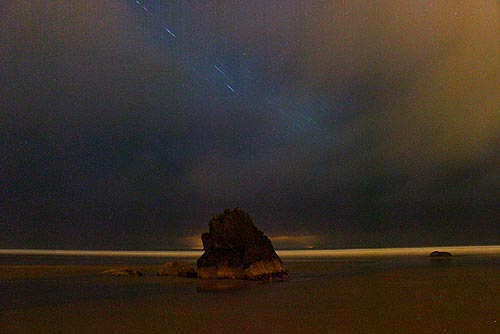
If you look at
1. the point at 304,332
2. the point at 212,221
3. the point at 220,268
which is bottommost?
the point at 304,332

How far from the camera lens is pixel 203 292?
124 ft

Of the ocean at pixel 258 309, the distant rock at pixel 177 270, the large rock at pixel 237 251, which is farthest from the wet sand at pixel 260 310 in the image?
the distant rock at pixel 177 270

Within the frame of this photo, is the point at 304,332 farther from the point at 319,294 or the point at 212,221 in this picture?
the point at 212,221

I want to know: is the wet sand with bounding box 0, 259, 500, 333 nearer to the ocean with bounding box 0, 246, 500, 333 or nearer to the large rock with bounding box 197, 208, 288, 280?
the ocean with bounding box 0, 246, 500, 333

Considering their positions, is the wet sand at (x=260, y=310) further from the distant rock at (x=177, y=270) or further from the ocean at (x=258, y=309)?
the distant rock at (x=177, y=270)

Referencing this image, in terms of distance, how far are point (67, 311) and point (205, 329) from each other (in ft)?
34.5

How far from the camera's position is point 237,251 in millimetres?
50750

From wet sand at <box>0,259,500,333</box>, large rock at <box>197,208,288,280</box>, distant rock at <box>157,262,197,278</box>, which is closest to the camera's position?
wet sand at <box>0,259,500,333</box>

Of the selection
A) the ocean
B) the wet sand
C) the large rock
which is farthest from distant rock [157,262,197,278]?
the wet sand

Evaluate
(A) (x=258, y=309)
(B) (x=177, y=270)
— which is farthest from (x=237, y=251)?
(A) (x=258, y=309)

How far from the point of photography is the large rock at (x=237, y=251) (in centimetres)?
4938

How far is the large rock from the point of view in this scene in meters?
49.4

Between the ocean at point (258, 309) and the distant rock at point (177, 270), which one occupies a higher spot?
the distant rock at point (177, 270)

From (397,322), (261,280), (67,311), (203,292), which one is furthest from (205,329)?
(261,280)
